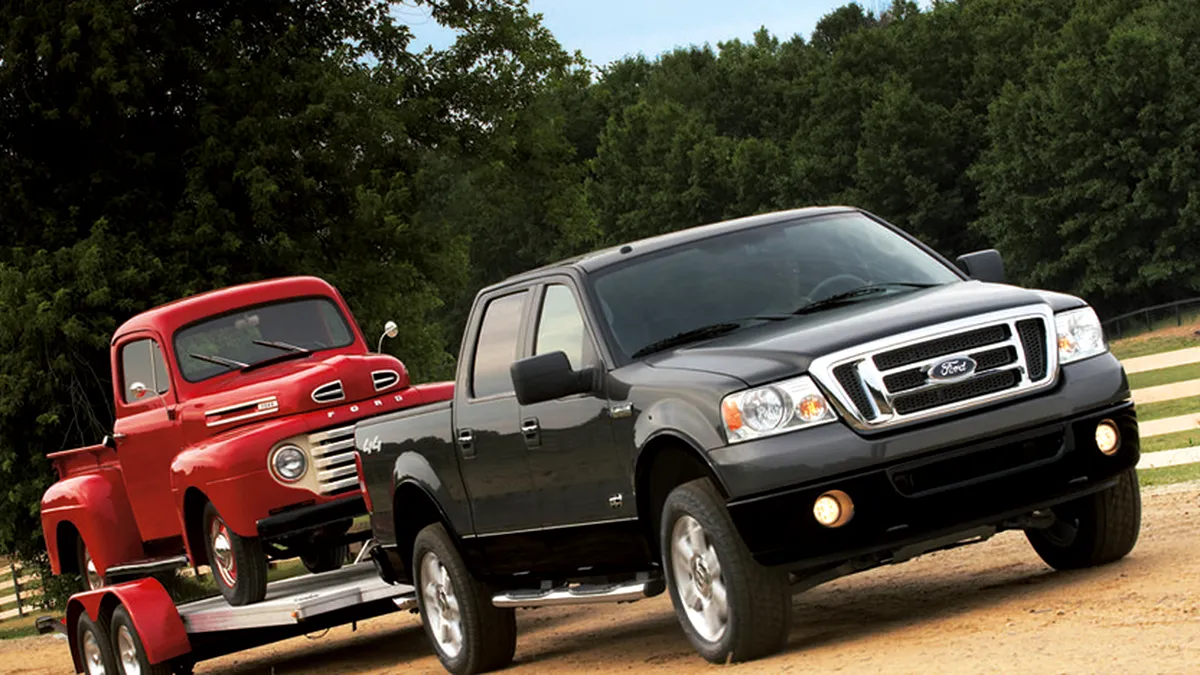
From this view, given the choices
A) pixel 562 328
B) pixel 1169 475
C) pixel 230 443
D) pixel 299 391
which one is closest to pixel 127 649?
pixel 230 443

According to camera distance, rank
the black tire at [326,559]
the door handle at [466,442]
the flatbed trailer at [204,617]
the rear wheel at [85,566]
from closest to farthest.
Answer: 1. the door handle at [466,442]
2. the flatbed trailer at [204,617]
3. the black tire at [326,559]
4. the rear wheel at [85,566]

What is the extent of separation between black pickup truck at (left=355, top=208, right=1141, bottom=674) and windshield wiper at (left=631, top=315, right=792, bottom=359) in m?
0.02

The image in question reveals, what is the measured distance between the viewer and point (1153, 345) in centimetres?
5762

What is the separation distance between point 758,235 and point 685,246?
15.5 inches

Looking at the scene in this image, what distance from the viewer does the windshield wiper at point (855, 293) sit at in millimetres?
9531

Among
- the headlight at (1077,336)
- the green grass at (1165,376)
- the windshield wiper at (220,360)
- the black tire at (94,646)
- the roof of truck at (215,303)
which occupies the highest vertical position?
the roof of truck at (215,303)

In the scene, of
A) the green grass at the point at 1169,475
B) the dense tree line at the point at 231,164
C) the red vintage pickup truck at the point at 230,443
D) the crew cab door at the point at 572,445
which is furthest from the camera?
the dense tree line at the point at 231,164

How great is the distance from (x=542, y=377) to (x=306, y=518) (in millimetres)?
4296

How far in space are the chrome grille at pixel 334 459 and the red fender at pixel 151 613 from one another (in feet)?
4.79

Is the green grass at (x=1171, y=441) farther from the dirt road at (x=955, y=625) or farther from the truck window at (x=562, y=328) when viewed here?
the truck window at (x=562, y=328)

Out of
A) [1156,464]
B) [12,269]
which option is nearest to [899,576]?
[1156,464]

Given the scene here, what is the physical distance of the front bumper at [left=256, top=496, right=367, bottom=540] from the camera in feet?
42.5

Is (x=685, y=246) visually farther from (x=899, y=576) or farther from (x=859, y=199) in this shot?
(x=859, y=199)

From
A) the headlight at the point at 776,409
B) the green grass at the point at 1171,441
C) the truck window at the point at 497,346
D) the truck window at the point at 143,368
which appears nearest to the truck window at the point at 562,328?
the truck window at the point at 497,346
